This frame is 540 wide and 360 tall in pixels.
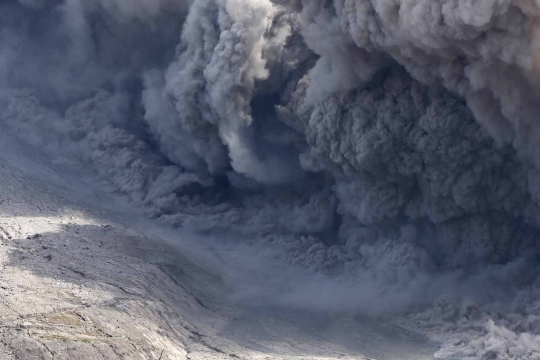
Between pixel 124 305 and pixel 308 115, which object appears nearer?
pixel 124 305

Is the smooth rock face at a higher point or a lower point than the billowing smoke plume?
lower

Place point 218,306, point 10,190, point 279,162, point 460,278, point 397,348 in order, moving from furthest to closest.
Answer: point 279,162
point 10,190
point 460,278
point 218,306
point 397,348

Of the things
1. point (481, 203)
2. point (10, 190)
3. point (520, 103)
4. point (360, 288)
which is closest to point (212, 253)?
point (360, 288)

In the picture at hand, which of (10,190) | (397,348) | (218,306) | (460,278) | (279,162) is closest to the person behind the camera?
(397,348)

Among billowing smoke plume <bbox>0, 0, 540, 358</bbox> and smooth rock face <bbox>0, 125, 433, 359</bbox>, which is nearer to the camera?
smooth rock face <bbox>0, 125, 433, 359</bbox>

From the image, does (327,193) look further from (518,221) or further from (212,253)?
(518,221)

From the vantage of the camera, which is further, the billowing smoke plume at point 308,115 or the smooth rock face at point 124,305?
the billowing smoke plume at point 308,115

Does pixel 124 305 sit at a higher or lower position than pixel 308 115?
lower

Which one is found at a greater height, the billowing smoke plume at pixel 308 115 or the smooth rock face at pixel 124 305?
the billowing smoke plume at pixel 308 115
